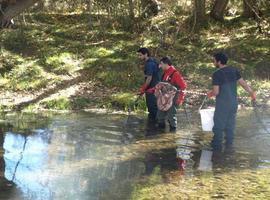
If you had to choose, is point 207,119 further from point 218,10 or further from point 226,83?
point 218,10

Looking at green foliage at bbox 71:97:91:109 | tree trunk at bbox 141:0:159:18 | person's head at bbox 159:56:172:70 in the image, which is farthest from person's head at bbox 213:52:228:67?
tree trunk at bbox 141:0:159:18

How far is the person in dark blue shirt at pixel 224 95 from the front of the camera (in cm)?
959

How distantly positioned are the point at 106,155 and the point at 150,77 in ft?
10.1

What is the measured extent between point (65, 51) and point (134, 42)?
345 cm

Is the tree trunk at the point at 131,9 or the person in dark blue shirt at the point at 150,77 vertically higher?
the tree trunk at the point at 131,9

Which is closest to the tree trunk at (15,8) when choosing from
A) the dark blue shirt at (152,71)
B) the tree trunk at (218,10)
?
the dark blue shirt at (152,71)

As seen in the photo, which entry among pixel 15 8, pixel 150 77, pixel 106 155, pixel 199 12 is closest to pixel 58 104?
pixel 15 8

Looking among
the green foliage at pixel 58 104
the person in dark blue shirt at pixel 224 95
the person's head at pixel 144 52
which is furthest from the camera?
the green foliage at pixel 58 104

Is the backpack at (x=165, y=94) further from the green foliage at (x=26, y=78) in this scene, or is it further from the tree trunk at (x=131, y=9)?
the tree trunk at (x=131, y=9)

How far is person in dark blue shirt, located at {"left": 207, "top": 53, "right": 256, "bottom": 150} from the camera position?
9.59 metres

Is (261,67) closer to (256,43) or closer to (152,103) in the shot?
(256,43)

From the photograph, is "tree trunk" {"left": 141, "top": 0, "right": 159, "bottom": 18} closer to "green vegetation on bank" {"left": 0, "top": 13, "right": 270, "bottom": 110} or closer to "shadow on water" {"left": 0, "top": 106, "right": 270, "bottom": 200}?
"green vegetation on bank" {"left": 0, "top": 13, "right": 270, "bottom": 110}

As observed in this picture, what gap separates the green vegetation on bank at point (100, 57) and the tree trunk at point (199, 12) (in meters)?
0.46

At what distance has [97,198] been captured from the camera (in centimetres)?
674
